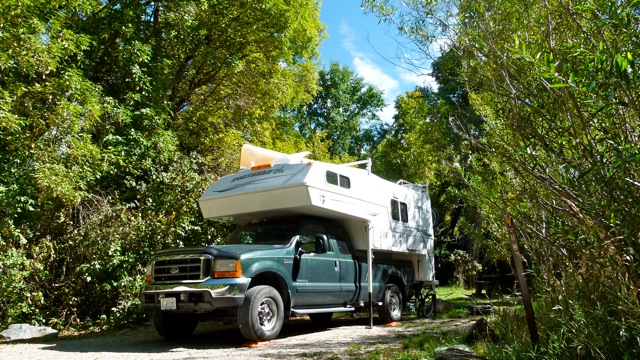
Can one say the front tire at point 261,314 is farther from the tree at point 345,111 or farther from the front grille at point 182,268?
the tree at point 345,111

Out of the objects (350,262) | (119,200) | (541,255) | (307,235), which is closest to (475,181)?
(541,255)

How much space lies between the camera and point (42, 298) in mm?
11219

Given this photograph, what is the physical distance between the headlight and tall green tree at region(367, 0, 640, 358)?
3.87m

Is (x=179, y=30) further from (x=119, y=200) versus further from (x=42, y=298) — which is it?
(x=42, y=298)

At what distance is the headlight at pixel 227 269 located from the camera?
8.68 meters

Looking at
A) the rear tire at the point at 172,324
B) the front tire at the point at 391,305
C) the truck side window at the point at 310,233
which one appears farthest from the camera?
the front tire at the point at 391,305

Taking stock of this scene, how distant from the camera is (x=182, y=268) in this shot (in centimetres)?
911

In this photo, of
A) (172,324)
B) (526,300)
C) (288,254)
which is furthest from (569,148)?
(172,324)

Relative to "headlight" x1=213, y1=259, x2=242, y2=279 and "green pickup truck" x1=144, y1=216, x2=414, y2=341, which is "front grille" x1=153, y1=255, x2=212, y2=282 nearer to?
"green pickup truck" x1=144, y1=216, x2=414, y2=341

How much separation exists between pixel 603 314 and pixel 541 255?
120 cm

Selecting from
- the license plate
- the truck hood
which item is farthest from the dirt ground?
the truck hood

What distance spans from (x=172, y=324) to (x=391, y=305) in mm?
4705

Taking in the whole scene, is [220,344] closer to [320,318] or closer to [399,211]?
[320,318]

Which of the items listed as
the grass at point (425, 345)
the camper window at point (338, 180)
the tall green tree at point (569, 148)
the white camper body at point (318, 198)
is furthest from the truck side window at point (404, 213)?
the tall green tree at point (569, 148)
